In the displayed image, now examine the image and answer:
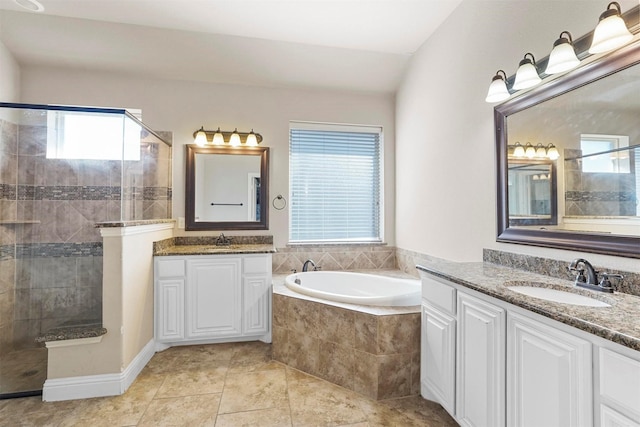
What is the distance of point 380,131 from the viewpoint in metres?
3.60

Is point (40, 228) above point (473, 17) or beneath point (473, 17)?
beneath

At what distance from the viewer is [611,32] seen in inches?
48.0

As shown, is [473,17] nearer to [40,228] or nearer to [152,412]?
[152,412]

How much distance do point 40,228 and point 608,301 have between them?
3739mm

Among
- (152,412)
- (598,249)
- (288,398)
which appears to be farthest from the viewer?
(288,398)

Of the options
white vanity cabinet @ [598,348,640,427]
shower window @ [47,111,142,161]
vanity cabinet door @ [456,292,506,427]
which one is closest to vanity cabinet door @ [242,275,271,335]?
shower window @ [47,111,142,161]

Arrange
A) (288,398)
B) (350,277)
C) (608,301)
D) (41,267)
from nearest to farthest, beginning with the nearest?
(608,301) → (288,398) → (41,267) → (350,277)

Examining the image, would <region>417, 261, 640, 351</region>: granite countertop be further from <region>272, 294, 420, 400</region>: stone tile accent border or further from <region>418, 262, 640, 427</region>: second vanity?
<region>272, 294, 420, 400</region>: stone tile accent border

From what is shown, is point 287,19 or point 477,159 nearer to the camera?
point 477,159

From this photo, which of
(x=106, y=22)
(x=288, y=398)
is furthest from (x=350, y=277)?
(x=106, y=22)

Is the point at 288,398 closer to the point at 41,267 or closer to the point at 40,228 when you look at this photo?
the point at 41,267

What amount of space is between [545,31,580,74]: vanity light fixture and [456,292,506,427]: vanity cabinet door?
119cm

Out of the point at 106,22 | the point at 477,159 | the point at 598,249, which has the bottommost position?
the point at 598,249

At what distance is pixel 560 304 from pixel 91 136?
3289 mm
